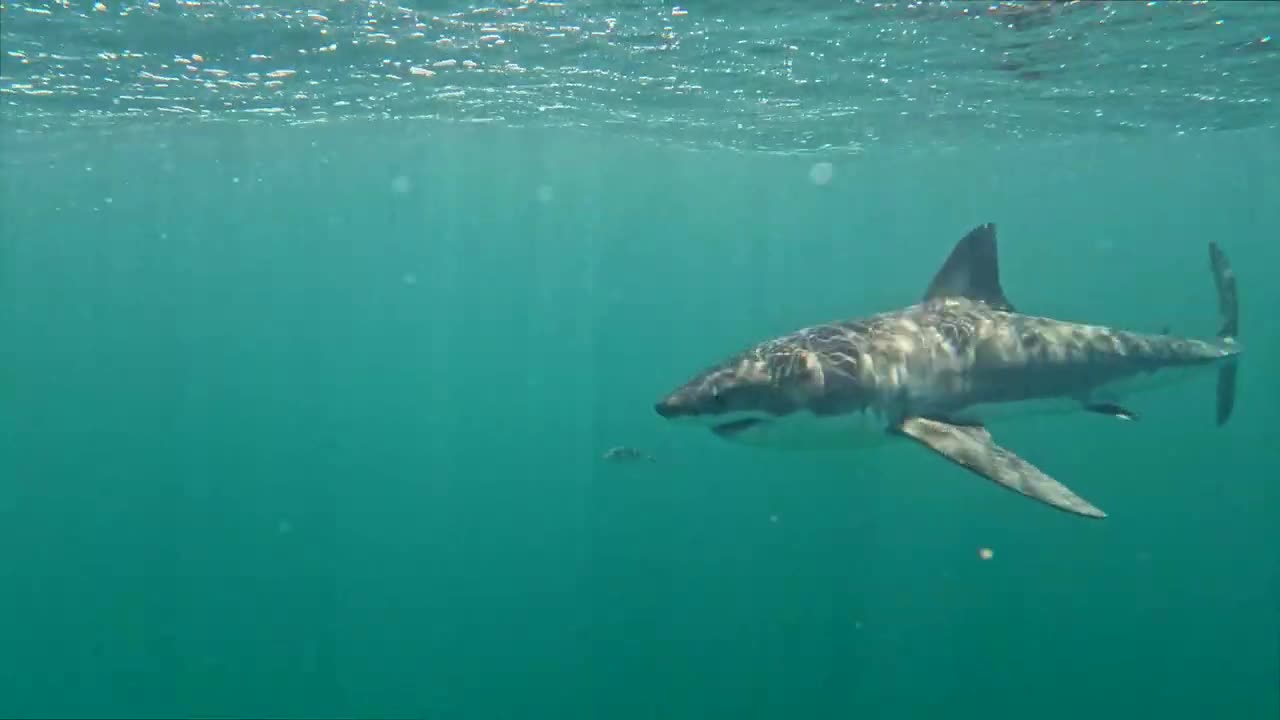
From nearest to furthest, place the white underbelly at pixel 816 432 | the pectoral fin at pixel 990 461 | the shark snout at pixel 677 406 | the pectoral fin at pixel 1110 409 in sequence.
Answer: the pectoral fin at pixel 990 461 < the shark snout at pixel 677 406 < the white underbelly at pixel 816 432 < the pectoral fin at pixel 1110 409

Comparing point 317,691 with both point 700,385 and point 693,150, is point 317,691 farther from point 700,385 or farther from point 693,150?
point 693,150

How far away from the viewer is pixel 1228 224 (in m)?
123

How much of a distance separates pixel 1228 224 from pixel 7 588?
143751 millimetres

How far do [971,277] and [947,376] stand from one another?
213 centimetres

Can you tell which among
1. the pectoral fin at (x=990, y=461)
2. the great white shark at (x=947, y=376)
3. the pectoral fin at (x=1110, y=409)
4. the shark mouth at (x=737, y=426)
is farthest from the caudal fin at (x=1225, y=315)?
the shark mouth at (x=737, y=426)

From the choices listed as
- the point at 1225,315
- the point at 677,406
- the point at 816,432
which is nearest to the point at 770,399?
the point at 816,432

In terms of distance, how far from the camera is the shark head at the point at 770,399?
6.91 m

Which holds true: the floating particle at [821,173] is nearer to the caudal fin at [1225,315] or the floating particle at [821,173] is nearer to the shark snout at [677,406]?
the caudal fin at [1225,315]

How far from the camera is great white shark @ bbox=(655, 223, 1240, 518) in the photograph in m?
6.98

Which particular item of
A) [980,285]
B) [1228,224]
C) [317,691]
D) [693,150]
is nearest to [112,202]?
[693,150]

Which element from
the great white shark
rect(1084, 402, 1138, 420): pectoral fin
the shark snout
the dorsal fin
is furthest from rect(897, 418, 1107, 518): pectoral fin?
the dorsal fin

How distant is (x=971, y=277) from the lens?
988 cm

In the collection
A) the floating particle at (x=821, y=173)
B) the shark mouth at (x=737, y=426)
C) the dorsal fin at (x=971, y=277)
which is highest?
the dorsal fin at (x=971, y=277)

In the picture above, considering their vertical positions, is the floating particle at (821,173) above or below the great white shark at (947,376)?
below
